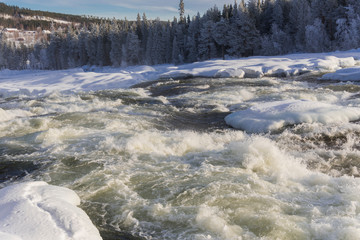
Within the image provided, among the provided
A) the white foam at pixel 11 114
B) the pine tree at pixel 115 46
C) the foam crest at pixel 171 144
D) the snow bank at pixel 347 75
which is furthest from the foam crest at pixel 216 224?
the pine tree at pixel 115 46

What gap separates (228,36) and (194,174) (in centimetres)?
4788

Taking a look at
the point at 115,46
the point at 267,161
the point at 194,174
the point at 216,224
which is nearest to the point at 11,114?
the point at 194,174

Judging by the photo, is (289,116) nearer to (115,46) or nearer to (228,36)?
(228,36)

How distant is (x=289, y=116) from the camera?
33.6 ft

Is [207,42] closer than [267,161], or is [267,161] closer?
[267,161]

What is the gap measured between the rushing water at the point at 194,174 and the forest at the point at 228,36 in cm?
4197

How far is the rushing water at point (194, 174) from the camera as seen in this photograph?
13.9 ft

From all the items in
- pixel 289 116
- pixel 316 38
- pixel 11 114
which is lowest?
pixel 289 116

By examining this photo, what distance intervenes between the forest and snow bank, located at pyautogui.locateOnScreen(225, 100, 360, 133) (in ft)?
127

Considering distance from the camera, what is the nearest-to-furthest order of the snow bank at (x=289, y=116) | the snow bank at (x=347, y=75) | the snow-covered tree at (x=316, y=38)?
the snow bank at (x=289, y=116)
the snow bank at (x=347, y=75)
the snow-covered tree at (x=316, y=38)

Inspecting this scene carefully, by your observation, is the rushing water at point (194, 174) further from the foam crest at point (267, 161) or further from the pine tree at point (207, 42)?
the pine tree at point (207, 42)

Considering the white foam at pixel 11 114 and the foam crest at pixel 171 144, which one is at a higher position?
the white foam at pixel 11 114

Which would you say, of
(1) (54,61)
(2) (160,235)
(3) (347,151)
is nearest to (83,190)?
(2) (160,235)

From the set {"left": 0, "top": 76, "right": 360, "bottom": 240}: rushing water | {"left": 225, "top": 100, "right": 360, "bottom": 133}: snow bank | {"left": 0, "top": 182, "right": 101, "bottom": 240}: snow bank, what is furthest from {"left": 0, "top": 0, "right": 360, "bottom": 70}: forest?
{"left": 0, "top": 182, "right": 101, "bottom": 240}: snow bank
